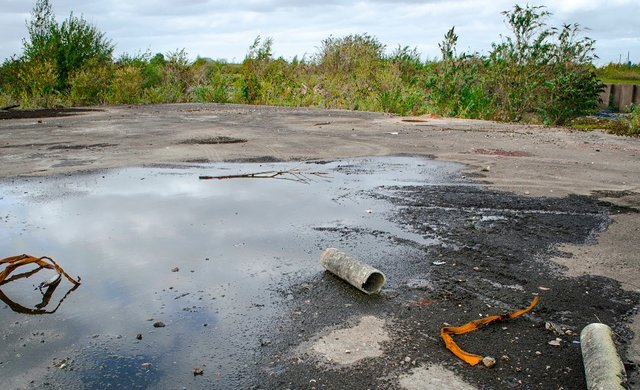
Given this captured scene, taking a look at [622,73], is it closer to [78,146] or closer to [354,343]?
[78,146]

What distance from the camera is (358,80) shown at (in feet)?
60.3

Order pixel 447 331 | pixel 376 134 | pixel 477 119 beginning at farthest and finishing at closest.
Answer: pixel 477 119 → pixel 376 134 → pixel 447 331

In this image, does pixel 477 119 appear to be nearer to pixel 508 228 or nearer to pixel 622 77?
pixel 508 228

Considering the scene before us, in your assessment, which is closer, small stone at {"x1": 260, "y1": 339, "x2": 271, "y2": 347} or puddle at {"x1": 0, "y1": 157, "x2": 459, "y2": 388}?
puddle at {"x1": 0, "y1": 157, "x2": 459, "y2": 388}

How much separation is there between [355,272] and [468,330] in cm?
81

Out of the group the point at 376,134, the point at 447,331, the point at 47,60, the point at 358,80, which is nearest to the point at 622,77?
the point at 358,80

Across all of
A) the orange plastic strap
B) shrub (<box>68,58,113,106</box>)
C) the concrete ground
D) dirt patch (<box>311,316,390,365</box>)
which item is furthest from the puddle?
shrub (<box>68,58,113,106</box>)

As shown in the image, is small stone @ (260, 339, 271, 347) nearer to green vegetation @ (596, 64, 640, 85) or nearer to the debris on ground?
the debris on ground

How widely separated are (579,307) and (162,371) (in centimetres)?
240

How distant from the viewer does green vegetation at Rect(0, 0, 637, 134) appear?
12.8m

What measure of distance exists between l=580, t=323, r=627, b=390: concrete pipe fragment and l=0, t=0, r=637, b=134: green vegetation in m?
10.7

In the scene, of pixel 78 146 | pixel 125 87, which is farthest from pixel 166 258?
pixel 125 87

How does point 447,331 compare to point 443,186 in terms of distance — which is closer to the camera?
point 447,331

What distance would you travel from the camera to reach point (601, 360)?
8.26 ft
